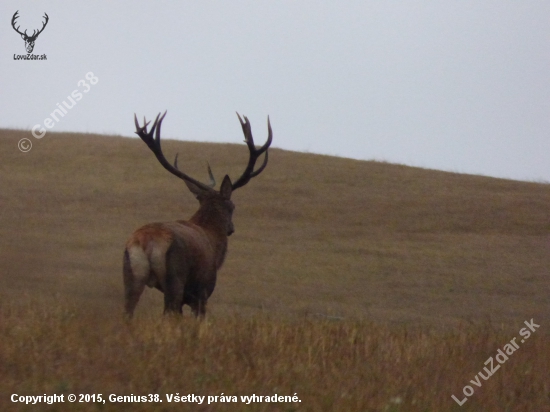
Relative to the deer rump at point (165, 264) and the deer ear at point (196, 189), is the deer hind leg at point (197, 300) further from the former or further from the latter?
the deer ear at point (196, 189)

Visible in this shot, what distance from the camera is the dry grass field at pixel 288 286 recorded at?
5.97 m

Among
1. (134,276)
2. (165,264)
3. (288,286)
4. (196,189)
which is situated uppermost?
(196,189)

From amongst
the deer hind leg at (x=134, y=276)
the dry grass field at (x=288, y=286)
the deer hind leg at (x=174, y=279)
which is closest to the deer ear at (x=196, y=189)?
the dry grass field at (x=288, y=286)

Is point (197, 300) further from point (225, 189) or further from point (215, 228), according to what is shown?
point (225, 189)

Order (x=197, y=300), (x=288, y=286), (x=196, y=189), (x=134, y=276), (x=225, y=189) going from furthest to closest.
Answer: (x=288, y=286) < (x=196, y=189) < (x=225, y=189) < (x=197, y=300) < (x=134, y=276)

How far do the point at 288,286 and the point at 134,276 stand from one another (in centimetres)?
886

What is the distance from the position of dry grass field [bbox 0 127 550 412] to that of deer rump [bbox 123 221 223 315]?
0.98ft

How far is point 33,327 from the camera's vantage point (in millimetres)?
6711

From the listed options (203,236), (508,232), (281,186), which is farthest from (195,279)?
(281,186)

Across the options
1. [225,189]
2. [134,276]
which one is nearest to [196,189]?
[225,189]

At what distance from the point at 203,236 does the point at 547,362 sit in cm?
383

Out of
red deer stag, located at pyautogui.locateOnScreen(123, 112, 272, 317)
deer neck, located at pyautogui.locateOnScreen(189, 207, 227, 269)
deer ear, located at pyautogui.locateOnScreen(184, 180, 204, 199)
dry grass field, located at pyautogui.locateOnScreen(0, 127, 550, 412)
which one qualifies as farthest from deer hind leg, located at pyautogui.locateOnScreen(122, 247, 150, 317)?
deer ear, located at pyautogui.locateOnScreen(184, 180, 204, 199)

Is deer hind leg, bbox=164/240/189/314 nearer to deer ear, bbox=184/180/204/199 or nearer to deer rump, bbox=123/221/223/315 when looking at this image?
deer rump, bbox=123/221/223/315

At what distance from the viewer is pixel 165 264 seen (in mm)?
8016
